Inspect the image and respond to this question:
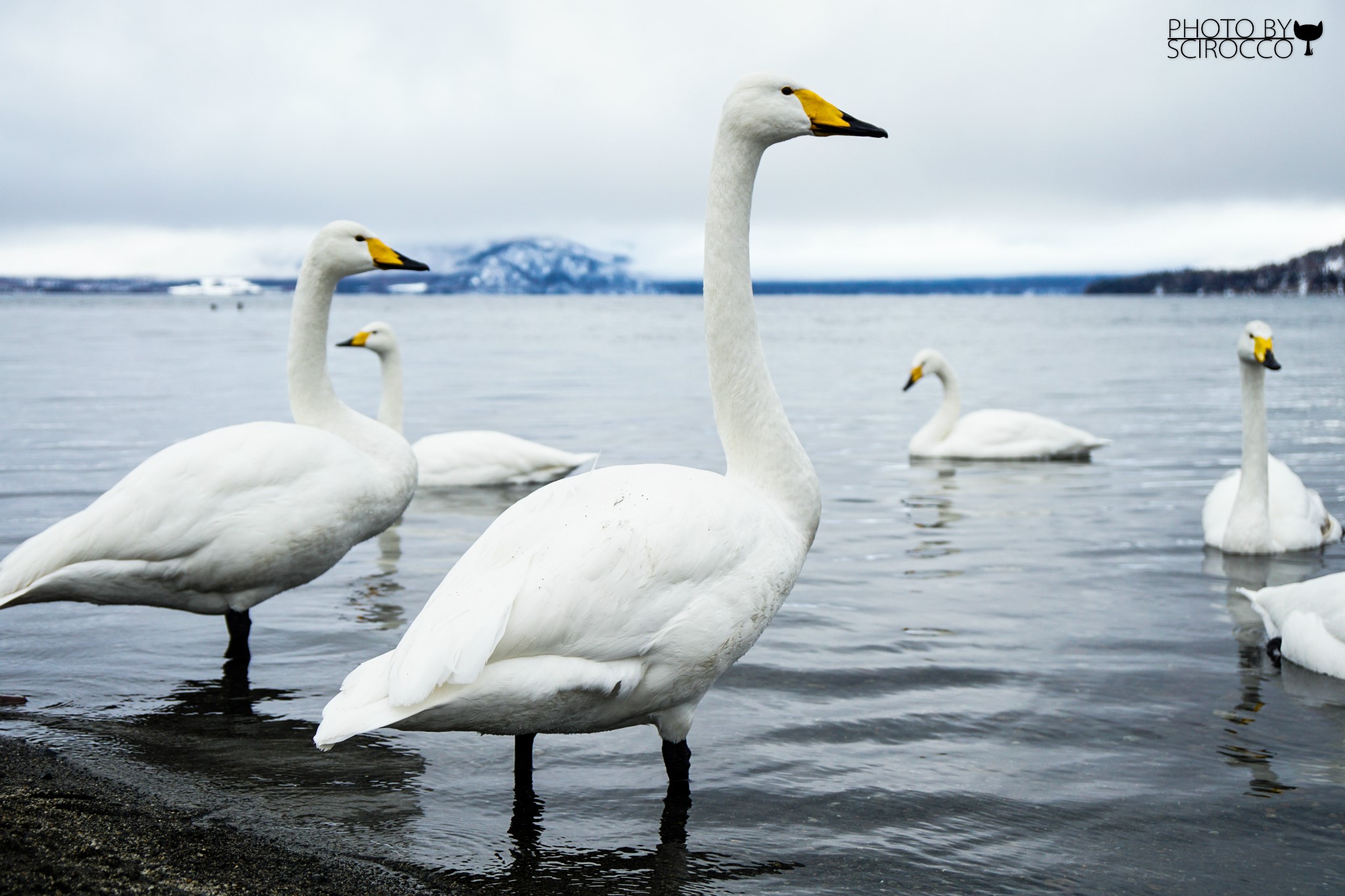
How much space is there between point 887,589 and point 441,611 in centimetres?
546

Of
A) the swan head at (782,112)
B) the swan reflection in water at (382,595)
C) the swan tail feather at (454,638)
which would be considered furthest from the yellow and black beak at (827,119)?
the swan reflection in water at (382,595)

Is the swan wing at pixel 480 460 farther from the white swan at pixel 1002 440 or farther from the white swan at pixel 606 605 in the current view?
the white swan at pixel 606 605

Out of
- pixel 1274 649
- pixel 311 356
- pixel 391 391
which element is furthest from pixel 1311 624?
pixel 391 391

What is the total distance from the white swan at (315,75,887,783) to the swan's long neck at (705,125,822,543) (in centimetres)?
1

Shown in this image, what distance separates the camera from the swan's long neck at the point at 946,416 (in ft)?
55.4

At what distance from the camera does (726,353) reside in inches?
201

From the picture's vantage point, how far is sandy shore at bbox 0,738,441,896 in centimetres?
360

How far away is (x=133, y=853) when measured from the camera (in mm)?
3891

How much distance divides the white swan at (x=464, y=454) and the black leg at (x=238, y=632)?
690 centimetres

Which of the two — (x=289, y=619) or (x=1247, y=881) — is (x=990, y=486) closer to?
(x=289, y=619)

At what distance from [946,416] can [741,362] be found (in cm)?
1254

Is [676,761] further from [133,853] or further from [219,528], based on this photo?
[219,528]

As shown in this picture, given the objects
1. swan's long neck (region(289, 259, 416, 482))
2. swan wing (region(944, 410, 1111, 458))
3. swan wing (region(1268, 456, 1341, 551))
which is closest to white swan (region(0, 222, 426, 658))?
swan's long neck (region(289, 259, 416, 482))

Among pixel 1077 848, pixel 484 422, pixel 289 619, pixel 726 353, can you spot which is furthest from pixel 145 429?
pixel 1077 848
